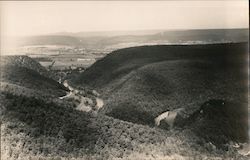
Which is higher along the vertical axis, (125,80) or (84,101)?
(125,80)

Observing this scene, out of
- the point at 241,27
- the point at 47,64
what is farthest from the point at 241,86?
the point at 47,64

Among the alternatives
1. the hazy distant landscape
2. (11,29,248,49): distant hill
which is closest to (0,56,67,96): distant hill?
the hazy distant landscape

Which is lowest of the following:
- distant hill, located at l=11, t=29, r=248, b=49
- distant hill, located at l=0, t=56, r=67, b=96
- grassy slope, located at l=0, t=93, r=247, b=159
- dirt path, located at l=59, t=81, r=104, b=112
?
grassy slope, located at l=0, t=93, r=247, b=159

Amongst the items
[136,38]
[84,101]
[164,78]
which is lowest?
[84,101]

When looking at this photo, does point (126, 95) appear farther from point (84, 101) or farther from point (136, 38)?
point (136, 38)

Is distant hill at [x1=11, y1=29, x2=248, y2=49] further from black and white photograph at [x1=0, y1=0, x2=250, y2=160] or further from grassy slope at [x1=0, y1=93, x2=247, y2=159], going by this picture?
grassy slope at [x1=0, y1=93, x2=247, y2=159]

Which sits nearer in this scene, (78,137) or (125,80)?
(78,137)

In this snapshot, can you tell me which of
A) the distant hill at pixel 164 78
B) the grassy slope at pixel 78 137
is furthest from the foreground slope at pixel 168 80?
the grassy slope at pixel 78 137

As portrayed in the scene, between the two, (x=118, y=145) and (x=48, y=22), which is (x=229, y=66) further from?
(x=48, y=22)

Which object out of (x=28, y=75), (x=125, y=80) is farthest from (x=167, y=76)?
(x=28, y=75)

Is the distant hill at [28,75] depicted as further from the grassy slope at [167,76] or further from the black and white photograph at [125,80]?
the grassy slope at [167,76]
